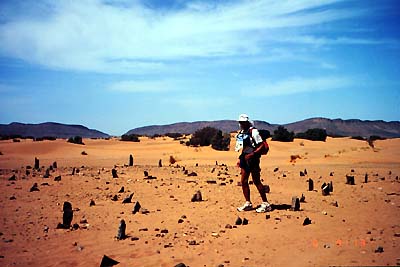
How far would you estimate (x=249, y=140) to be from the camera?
8.01 m

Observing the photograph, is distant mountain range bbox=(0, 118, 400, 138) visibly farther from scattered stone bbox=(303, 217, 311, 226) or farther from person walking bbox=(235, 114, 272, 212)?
scattered stone bbox=(303, 217, 311, 226)

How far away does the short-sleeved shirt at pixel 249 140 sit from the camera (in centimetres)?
794

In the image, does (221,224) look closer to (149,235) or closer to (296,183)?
(149,235)

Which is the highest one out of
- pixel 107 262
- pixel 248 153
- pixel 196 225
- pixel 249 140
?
pixel 249 140

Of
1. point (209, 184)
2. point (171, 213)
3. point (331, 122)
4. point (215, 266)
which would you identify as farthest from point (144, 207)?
point (331, 122)

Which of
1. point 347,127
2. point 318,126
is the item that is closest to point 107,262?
point 318,126

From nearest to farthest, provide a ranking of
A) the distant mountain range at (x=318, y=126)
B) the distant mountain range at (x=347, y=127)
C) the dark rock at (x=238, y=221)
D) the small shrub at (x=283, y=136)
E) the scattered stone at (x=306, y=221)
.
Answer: the scattered stone at (x=306, y=221)
the dark rock at (x=238, y=221)
the small shrub at (x=283, y=136)
the distant mountain range at (x=347, y=127)
the distant mountain range at (x=318, y=126)

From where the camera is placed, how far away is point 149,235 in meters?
6.47

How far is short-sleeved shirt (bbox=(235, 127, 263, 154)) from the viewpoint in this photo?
7.94 m

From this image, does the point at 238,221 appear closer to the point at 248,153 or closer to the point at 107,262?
the point at 248,153

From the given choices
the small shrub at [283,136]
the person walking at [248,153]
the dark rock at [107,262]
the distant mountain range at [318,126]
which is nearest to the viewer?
the dark rock at [107,262]

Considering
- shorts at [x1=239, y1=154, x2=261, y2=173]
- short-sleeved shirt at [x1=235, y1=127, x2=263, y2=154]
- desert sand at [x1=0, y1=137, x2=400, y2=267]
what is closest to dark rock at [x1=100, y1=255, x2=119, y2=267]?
desert sand at [x1=0, y1=137, x2=400, y2=267]

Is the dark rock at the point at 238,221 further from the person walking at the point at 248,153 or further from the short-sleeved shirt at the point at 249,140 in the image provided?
the short-sleeved shirt at the point at 249,140

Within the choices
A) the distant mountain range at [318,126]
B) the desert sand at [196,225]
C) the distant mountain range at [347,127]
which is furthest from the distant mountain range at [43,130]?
the desert sand at [196,225]
